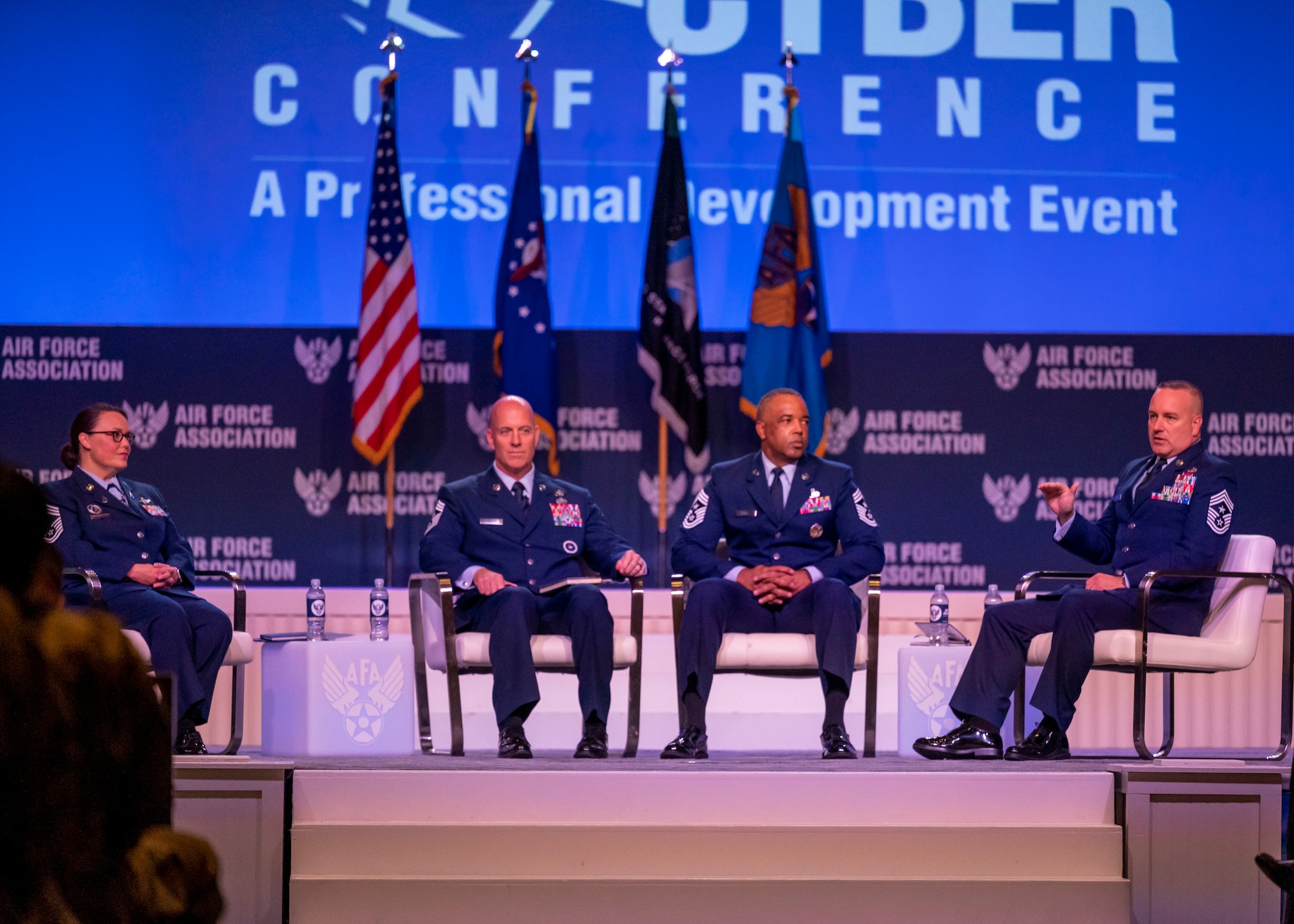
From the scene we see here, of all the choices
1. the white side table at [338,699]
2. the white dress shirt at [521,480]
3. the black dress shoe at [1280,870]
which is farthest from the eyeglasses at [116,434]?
the black dress shoe at [1280,870]

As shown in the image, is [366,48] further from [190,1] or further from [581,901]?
[581,901]

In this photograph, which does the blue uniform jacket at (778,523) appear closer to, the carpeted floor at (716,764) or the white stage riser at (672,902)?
the carpeted floor at (716,764)

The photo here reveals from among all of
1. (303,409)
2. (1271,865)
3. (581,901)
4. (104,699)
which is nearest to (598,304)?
(303,409)

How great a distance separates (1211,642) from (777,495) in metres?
1.35

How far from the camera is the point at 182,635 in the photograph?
407 centimetres

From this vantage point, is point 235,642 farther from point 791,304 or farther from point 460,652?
point 791,304

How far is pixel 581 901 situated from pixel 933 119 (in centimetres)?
379

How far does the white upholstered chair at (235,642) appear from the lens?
403 cm

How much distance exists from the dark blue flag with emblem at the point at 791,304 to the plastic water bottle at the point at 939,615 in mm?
736

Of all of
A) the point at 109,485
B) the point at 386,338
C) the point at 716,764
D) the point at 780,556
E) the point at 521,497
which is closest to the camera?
the point at 716,764

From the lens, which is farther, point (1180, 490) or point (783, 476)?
point (783, 476)

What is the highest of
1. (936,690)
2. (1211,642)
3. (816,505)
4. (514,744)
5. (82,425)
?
(82,425)

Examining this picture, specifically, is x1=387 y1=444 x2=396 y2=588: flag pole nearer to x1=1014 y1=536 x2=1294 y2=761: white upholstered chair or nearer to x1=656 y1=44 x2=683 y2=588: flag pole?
x1=656 y1=44 x2=683 y2=588: flag pole

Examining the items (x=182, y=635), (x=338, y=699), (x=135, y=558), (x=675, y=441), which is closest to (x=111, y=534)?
(x=135, y=558)
